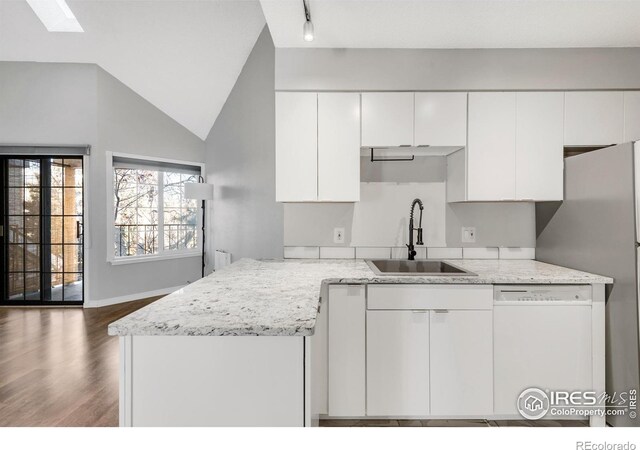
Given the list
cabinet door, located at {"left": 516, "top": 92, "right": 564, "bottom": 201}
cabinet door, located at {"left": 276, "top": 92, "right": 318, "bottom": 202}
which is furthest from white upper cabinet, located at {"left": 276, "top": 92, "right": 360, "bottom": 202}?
cabinet door, located at {"left": 516, "top": 92, "right": 564, "bottom": 201}

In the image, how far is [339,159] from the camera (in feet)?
7.38

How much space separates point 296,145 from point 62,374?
2.44 m

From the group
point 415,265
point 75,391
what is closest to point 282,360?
point 415,265

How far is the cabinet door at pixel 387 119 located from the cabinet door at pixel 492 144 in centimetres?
41

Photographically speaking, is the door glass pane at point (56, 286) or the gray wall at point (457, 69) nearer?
the gray wall at point (457, 69)

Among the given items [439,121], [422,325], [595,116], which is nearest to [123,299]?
[422,325]

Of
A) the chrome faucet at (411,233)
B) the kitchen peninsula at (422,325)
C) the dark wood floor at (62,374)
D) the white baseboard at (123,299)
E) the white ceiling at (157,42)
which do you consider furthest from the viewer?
the white baseboard at (123,299)

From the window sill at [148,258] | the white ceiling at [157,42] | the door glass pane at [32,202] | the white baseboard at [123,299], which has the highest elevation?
the white ceiling at [157,42]

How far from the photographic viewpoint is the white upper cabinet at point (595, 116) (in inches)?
87.4

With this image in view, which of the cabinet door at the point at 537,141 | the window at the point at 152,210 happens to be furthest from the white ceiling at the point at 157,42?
the cabinet door at the point at 537,141

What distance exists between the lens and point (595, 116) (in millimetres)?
2221

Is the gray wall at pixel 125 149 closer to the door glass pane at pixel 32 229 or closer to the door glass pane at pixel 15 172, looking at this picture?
the door glass pane at pixel 32 229

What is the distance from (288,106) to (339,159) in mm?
483
